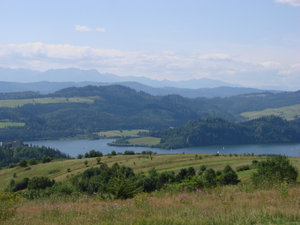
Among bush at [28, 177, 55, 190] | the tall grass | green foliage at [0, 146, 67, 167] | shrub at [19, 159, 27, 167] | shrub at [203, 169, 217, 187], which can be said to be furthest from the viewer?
green foliage at [0, 146, 67, 167]

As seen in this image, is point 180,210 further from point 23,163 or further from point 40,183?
point 23,163

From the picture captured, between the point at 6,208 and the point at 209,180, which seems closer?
the point at 6,208

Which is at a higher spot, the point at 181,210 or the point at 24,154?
the point at 181,210

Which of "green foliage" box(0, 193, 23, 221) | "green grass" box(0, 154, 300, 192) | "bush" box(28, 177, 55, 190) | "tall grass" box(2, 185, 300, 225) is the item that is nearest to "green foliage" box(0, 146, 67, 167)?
"green grass" box(0, 154, 300, 192)

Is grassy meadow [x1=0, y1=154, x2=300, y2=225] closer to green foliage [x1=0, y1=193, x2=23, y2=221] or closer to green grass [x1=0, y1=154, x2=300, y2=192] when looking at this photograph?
green foliage [x1=0, y1=193, x2=23, y2=221]

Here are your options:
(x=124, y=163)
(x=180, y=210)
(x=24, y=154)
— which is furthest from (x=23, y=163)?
(x=180, y=210)

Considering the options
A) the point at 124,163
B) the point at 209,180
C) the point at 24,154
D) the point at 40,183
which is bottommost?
the point at 24,154

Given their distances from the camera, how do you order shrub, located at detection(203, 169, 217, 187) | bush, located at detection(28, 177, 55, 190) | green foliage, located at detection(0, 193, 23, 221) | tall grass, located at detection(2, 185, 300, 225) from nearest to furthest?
tall grass, located at detection(2, 185, 300, 225) → green foliage, located at detection(0, 193, 23, 221) → shrub, located at detection(203, 169, 217, 187) → bush, located at detection(28, 177, 55, 190)

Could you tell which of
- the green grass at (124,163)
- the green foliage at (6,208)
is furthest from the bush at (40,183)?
the green foliage at (6,208)

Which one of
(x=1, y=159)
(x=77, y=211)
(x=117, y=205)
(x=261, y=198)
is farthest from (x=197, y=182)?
(x=1, y=159)

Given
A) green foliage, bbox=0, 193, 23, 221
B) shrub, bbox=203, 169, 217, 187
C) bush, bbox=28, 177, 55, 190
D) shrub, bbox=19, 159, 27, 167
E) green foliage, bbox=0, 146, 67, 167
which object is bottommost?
green foliage, bbox=0, 146, 67, 167

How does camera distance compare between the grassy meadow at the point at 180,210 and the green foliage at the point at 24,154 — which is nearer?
the grassy meadow at the point at 180,210

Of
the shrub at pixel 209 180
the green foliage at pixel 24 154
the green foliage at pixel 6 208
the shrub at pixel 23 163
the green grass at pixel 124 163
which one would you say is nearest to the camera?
the green foliage at pixel 6 208

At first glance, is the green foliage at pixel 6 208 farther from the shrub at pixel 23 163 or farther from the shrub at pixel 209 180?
the shrub at pixel 23 163
